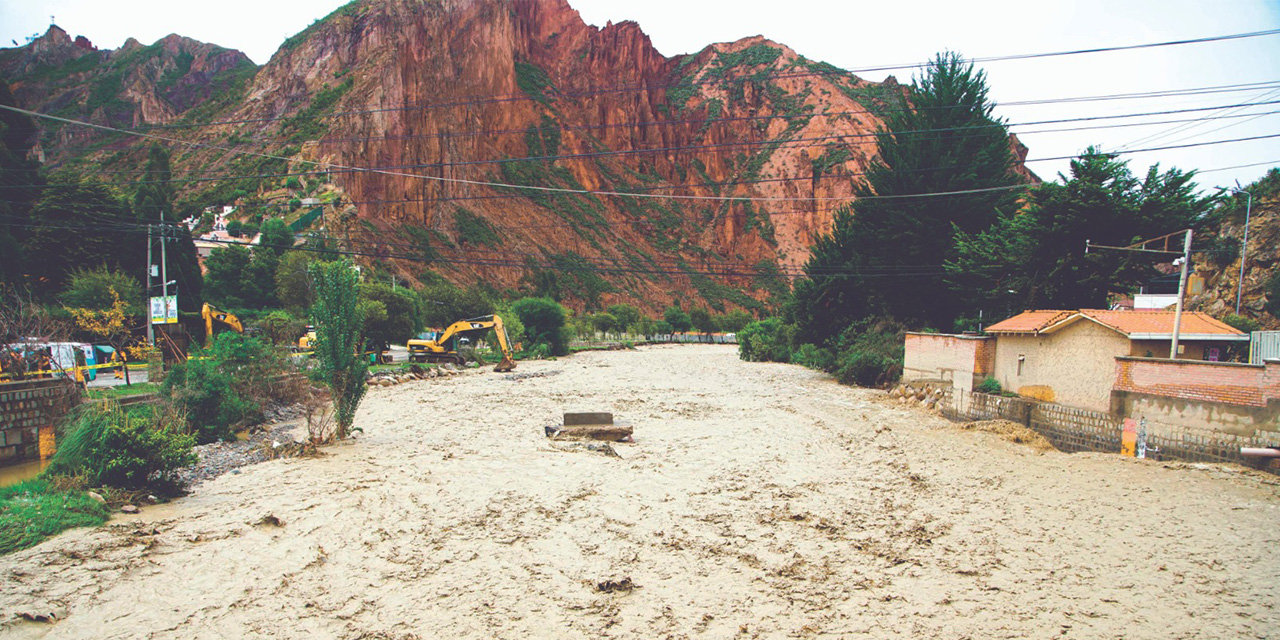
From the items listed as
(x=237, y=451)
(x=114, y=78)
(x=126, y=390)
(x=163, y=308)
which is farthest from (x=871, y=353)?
(x=114, y=78)

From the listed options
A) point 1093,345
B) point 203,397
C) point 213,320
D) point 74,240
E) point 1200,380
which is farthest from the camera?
point 74,240

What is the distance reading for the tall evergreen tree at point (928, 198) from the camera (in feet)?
84.5

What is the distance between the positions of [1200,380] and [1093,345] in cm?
288

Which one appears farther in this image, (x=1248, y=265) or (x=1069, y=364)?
(x=1248, y=265)

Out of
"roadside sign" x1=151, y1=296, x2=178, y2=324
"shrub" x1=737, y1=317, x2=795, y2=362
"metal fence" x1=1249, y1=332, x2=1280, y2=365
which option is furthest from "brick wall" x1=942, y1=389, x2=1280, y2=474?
"roadside sign" x1=151, y1=296, x2=178, y2=324

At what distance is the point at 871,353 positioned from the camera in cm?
2642

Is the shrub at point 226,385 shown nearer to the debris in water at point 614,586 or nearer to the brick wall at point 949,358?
the debris in water at point 614,586

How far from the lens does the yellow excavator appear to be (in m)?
30.4

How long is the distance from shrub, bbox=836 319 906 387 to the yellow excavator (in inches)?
691

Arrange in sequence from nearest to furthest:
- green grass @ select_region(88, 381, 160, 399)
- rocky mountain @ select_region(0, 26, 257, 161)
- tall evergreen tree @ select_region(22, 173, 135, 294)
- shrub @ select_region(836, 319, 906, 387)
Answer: green grass @ select_region(88, 381, 160, 399), shrub @ select_region(836, 319, 906, 387), tall evergreen tree @ select_region(22, 173, 135, 294), rocky mountain @ select_region(0, 26, 257, 161)

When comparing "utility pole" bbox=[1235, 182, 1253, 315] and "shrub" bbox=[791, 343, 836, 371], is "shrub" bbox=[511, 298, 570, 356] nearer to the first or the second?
"shrub" bbox=[791, 343, 836, 371]

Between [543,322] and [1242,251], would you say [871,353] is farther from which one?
[543,322]

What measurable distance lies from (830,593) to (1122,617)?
258cm

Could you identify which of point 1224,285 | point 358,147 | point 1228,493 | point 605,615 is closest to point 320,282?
point 605,615
